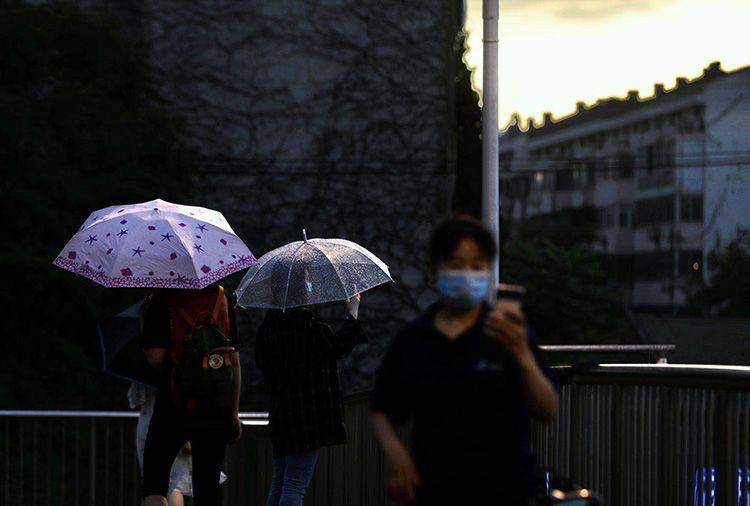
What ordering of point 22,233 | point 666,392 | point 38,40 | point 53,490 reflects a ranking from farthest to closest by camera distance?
point 38,40 < point 22,233 < point 53,490 < point 666,392

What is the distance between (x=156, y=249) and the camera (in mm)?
7699

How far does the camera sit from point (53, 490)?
10.5 m

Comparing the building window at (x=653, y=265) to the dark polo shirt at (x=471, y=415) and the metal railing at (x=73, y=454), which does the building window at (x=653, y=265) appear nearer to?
the metal railing at (x=73, y=454)

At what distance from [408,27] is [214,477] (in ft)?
56.3

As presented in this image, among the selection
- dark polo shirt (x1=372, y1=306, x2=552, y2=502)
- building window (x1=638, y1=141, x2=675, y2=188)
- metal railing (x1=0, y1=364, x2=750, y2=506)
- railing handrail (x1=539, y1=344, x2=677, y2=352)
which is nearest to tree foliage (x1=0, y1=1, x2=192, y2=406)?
railing handrail (x1=539, y1=344, x2=677, y2=352)

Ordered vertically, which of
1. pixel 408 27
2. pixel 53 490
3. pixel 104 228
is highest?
pixel 408 27

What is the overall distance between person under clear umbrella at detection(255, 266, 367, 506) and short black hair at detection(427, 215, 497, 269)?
3.12m

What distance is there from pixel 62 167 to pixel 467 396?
13.2 m

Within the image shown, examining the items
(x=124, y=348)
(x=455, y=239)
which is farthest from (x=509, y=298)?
(x=124, y=348)

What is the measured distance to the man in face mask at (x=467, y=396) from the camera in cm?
434

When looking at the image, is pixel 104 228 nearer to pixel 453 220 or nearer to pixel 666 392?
pixel 666 392

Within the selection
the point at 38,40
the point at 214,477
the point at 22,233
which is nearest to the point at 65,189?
the point at 22,233

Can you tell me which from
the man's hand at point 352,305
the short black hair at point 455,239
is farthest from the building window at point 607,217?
the short black hair at point 455,239

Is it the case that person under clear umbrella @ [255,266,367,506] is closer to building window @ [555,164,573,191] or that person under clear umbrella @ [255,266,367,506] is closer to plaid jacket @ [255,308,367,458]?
plaid jacket @ [255,308,367,458]
